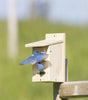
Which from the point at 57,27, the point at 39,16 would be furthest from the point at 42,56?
the point at 39,16

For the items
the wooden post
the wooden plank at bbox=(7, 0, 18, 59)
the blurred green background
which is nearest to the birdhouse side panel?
the blurred green background

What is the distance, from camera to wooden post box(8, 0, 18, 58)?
434 inches

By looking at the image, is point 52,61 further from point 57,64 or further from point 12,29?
point 12,29

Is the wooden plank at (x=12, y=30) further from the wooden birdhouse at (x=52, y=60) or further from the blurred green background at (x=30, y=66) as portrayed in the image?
the wooden birdhouse at (x=52, y=60)

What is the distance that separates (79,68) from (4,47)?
8.57 ft

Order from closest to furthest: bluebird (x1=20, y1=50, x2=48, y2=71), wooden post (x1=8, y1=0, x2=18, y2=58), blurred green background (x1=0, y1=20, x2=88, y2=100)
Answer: bluebird (x1=20, y1=50, x2=48, y2=71), blurred green background (x1=0, y1=20, x2=88, y2=100), wooden post (x1=8, y1=0, x2=18, y2=58)

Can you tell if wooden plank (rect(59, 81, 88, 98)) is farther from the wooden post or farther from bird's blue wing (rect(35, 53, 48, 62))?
the wooden post

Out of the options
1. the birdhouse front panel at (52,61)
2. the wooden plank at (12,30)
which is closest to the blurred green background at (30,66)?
the wooden plank at (12,30)

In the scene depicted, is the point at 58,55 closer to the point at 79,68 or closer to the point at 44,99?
the point at 44,99

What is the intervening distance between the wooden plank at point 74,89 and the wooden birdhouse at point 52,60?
66 millimetres

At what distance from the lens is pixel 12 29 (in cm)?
1132

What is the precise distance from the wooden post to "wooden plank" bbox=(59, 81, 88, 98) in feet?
25.0

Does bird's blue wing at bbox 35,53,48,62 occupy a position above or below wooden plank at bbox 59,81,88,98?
above

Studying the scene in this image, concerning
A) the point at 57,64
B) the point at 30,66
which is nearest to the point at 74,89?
the point at 57,64
